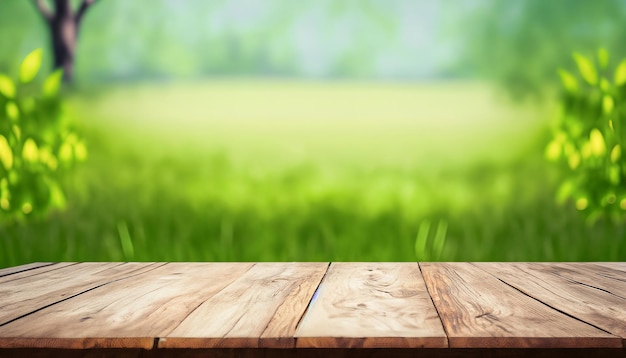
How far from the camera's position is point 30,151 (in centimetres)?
241

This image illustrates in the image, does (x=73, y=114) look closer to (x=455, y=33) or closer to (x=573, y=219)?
(x=455, y=33)

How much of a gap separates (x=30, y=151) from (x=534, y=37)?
2.03 metres

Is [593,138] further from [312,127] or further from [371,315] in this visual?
[371,315]

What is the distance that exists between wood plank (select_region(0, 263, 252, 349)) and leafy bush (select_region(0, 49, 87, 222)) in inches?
40.7

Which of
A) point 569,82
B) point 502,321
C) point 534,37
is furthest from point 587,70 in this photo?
point 502,321

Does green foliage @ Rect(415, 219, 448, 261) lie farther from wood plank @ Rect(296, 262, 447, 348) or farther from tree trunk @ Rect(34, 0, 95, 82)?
tree trunk @ Rect(34, 0, 95, 82)

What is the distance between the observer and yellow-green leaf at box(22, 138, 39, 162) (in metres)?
2.40

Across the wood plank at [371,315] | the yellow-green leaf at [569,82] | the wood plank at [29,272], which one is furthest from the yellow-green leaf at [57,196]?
the yellow-green leaf at [569,82]

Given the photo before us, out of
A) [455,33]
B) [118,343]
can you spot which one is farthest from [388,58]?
[118,343]

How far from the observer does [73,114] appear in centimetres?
254

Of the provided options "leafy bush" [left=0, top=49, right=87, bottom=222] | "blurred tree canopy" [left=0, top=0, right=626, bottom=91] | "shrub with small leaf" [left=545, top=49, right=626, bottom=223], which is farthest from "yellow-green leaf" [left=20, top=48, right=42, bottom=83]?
"shrub with small leaf" [left=545, top=49, right=626, bottom=223]

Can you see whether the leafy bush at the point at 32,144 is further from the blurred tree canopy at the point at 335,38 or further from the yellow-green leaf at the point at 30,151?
the blurred tree canopy at the point at 335,38

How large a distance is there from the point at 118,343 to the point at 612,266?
1.47 metres
